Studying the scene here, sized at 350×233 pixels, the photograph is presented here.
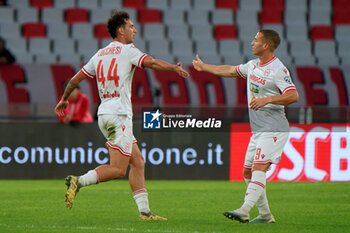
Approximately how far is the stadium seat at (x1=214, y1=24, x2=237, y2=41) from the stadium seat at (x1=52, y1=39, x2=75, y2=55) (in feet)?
13.5

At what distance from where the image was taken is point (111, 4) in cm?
2133

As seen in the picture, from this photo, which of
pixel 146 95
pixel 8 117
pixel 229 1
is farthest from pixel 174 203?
pixel 229 1

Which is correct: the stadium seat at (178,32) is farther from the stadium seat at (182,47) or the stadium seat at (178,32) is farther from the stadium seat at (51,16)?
the stadium seat at (51,16)

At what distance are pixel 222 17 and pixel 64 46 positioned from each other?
4.70 metres

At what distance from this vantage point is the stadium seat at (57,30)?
66.1 feet

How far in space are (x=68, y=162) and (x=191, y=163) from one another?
2.22 m

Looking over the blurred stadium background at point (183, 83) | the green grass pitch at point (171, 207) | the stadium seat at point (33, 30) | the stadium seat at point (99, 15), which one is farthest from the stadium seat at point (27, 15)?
the green grass pitch at point (171, 207)

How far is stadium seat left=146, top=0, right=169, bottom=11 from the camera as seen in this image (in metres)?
21.4

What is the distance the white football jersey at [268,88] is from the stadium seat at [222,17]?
46.1 feet

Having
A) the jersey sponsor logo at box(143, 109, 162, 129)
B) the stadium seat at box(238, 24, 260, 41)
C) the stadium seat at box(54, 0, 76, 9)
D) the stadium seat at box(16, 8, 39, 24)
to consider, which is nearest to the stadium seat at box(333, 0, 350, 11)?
the stadium seat at box(238, 24, 260, 41)

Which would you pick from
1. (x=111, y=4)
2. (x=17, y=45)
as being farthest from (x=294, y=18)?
(x=17, y=45)

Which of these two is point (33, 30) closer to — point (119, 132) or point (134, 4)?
point (134, 4)

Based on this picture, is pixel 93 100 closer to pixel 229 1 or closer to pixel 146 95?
pixel 146 95

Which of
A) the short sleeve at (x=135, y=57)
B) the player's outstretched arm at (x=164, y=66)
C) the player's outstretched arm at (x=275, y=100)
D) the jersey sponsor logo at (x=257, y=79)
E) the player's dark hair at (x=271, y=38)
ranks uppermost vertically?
the player's dark hair at (x=271, y=38)
